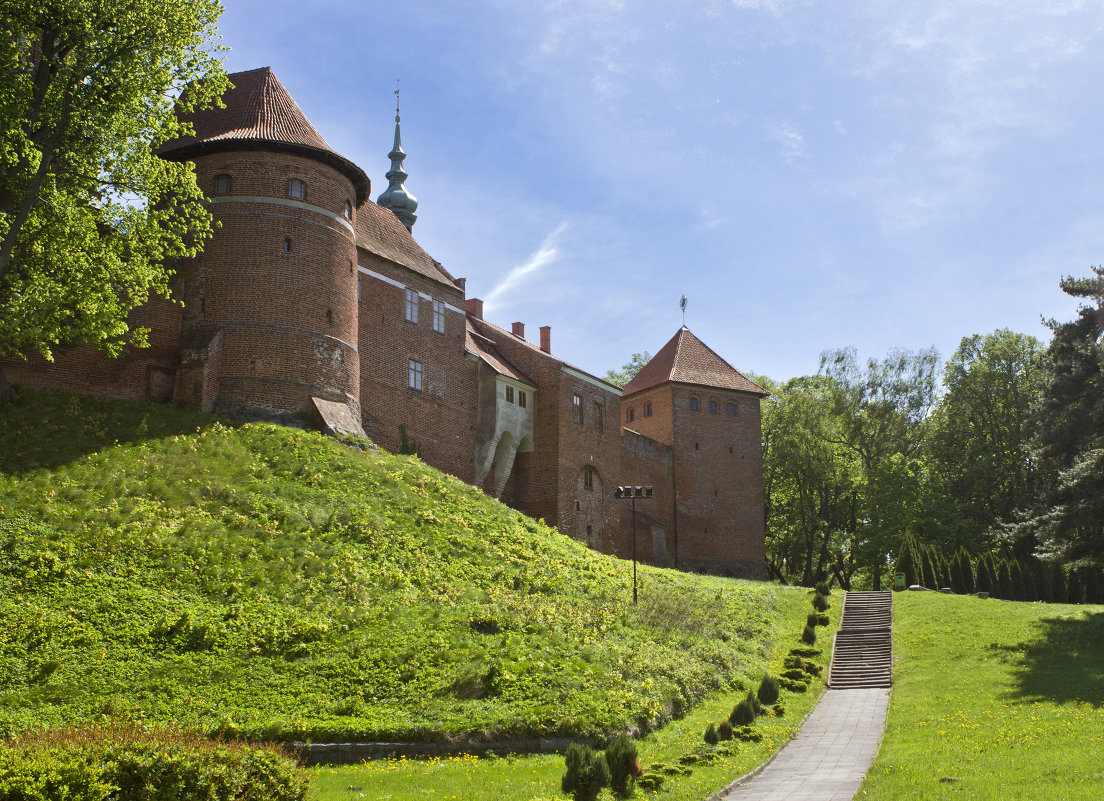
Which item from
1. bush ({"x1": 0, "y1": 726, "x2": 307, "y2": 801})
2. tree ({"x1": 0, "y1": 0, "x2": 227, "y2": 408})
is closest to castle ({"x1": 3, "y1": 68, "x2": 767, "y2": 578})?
tree ({"x1": 0, "y1": 0, "x2": 227, "y2": 408})

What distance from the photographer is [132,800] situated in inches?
332

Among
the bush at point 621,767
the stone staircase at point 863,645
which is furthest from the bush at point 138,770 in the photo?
the stone staircase at point 863,645

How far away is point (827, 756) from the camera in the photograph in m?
16.4

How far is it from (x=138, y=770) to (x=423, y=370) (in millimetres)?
23867

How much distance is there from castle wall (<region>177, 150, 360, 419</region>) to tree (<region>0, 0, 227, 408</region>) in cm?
461

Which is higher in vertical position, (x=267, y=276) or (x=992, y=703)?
(x=267, y=276)

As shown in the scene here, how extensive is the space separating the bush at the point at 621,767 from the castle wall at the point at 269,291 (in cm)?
1566

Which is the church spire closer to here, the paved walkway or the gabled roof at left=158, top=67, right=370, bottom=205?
the gabled roof at left=158, top=67, right=370, bottom=205

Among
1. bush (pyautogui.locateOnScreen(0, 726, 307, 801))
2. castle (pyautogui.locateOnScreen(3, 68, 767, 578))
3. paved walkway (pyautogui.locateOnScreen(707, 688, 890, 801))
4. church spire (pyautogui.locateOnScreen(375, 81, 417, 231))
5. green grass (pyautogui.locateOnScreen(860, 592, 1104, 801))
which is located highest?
church spire (pyautogui.locateOnScreen(375, 81, 417, 231))

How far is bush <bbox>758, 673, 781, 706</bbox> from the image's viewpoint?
19.8m

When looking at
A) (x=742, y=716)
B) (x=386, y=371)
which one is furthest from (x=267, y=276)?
(x=742, y=716)

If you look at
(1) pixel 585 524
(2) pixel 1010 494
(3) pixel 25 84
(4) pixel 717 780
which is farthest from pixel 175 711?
(2) pixel 1010 494

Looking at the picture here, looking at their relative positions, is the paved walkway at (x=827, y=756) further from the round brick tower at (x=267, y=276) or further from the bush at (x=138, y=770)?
the round brick tower at (x=267, y=276)

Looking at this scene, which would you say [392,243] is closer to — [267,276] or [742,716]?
[267,276]
